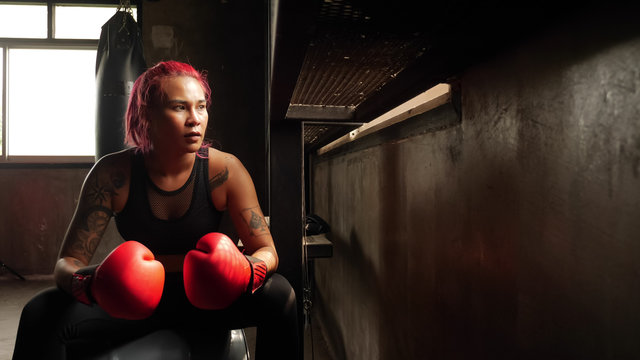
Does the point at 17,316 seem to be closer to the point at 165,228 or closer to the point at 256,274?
the point at 165,228

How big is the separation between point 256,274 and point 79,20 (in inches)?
199

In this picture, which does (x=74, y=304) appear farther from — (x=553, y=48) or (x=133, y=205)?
(x=553, y=48)

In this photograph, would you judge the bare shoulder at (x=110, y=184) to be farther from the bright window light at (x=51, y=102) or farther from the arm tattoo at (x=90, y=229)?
the bright window light at (x=51, y=102)

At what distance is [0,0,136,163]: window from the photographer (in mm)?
4492

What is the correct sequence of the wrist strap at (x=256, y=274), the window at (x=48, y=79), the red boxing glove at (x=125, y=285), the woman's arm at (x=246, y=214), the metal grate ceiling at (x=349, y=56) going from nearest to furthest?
the metal grate ceiling at (x=349, y=56)
the red boxing glove at (x=125, y=285)
the wrist strap at (x=256, y=274)
the woman's arm at (x=246, y=214)
the window at (x=48, y=79)

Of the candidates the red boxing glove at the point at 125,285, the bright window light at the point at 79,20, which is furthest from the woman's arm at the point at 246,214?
the bright window light at the point at 79,20

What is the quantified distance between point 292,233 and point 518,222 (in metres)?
1.07

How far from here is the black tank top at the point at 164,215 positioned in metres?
1.25

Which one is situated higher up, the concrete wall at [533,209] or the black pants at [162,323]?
the concrete wall at [533,209]

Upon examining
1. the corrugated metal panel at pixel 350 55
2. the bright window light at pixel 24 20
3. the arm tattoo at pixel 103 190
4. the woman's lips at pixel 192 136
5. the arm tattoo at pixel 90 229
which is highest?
the bright window light at pixel 24 20

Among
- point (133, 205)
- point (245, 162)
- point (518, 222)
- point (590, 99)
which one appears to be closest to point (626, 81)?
point (590, 99)

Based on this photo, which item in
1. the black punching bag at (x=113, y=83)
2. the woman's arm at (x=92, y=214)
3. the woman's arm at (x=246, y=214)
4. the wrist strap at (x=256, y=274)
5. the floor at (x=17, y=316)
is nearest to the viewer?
the wrist strap at (x=256, y=274)

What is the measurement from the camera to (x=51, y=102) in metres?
4.62

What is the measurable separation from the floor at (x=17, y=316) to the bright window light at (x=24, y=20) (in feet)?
9.50
